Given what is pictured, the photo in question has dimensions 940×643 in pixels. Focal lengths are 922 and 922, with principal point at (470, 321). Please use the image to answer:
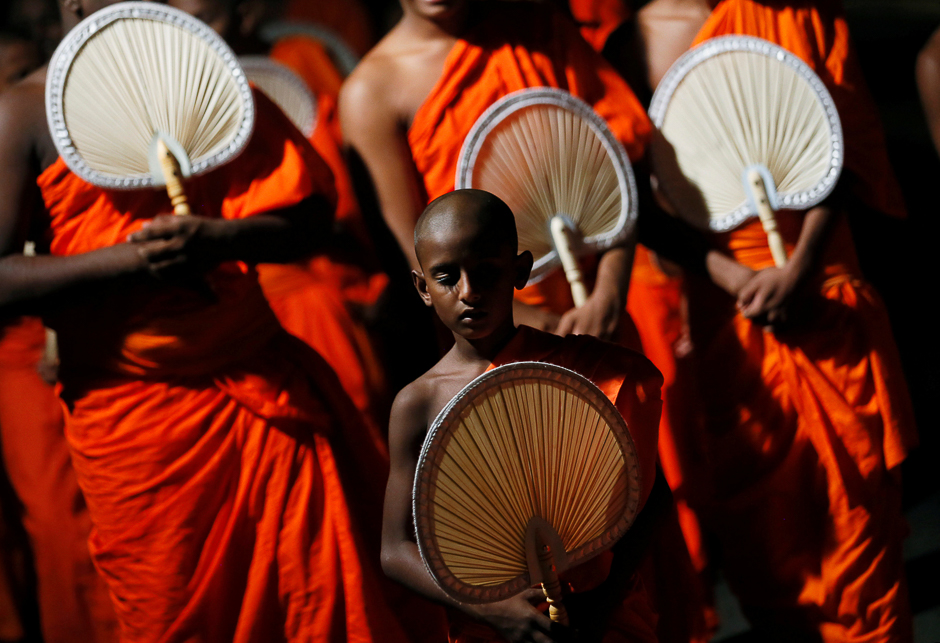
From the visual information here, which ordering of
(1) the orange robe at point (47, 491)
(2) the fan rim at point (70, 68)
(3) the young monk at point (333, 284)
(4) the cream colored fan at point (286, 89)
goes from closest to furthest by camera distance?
1. (2) the fan rim at point (70, 68)
2. (1) the orange robe at point (47, 491)
3. (3) the young monk at point (333, 284)
4. (4) the cream colored fan at point (286, 89)

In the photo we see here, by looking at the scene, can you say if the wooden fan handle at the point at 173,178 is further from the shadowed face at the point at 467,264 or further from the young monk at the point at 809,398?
the young monk at the point at 809,398

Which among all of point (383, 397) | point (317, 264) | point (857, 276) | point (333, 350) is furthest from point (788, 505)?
point (317, 264)

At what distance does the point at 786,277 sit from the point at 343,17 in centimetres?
173

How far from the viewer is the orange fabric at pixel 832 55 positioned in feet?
7.80

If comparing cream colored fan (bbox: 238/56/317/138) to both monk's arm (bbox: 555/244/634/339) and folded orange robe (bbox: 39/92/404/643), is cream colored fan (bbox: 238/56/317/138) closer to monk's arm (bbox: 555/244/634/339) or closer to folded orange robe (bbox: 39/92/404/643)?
folded orange robe (bbox: 39/92/404/643)

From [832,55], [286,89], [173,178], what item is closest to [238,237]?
[173,178]

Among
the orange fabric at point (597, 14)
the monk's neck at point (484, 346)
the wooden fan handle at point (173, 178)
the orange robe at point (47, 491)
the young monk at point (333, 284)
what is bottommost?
the orange robe at point (47, 491)

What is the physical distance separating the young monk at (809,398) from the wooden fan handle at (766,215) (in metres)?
0.03

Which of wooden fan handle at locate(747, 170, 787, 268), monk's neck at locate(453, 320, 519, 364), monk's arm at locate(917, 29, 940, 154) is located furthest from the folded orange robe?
monk's arm at locate(917, 29, 940, 154)

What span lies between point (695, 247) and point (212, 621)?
1444 millimetres

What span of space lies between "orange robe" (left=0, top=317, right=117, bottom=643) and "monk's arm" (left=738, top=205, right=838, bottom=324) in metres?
1.76

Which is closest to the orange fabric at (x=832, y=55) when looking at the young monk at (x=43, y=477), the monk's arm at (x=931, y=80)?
the monk's arm at (x=931, y=80)

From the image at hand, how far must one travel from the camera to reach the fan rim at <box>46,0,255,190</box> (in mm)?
1799

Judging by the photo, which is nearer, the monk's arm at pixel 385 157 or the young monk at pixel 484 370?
the young monk at pixel 484 370
